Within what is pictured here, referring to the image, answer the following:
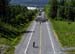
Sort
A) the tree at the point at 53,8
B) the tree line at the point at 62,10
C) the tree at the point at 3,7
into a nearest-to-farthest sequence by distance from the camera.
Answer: the tree at the point at 3,7 → the tree line at the point at 62,10 → the tree at the point at 53,8

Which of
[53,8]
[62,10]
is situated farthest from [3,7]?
[53,8]

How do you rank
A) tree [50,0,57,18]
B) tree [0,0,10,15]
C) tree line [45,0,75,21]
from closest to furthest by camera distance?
tree [0,0,10,15] < tree line [45,0,75,21] < tree [50,0,57,18]

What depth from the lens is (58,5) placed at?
125 m

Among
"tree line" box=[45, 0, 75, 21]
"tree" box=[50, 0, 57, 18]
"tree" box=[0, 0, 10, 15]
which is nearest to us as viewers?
"tree" box=[0, 0, 10, 15]

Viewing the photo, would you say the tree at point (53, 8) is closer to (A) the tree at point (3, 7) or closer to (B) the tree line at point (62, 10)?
(B) the tree line at point (62, 10)

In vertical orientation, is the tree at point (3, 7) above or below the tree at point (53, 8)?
above

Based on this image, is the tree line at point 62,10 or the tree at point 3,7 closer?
the tree at point 3,7

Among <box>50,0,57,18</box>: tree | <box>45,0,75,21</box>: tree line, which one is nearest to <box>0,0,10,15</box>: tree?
<box>45,0,75,21</box>: tree line

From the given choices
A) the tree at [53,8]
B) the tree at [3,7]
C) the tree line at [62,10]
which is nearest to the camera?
the tree at [3,7]

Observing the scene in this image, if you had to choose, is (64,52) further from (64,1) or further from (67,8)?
(64,1)

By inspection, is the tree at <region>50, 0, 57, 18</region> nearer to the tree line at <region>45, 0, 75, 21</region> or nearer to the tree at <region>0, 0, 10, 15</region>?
the tree line at <region>45, 0, 75, 21</region>

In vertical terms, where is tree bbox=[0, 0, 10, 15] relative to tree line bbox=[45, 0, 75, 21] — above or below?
above

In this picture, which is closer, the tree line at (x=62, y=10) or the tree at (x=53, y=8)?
the tree line at (x=62, y=10)

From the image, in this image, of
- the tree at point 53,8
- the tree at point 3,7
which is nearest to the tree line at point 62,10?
the tree at point 53,8
